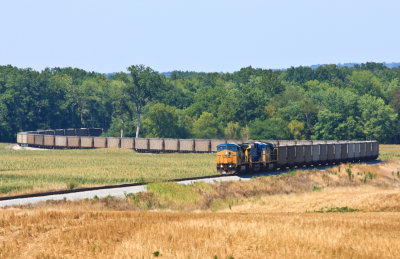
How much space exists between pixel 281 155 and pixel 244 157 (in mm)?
7658

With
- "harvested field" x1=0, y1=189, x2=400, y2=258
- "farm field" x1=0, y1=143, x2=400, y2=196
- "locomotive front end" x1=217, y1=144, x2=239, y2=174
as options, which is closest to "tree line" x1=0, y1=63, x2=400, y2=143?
"farm field" x1=0, y1=143, x2=400, y2=196

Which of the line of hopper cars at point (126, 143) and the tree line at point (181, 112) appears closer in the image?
the line of hopper cars at point (126, 143)

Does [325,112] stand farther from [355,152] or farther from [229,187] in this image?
[229,187]

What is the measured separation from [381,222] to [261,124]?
110 m

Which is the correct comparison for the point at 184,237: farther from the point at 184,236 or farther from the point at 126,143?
the point at 126,143

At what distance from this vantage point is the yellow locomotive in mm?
58469

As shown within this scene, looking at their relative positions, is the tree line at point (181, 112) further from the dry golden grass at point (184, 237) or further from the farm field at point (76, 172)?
the dry golden grass at point (184, 237)

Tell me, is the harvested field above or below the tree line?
below

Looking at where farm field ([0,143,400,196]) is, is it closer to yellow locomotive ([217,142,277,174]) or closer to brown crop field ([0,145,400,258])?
yellow locomotive ([217,142,277,174])

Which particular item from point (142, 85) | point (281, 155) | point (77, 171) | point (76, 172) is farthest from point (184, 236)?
point (142, 85)

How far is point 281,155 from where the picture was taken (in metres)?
66.1

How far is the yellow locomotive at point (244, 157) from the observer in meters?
58.5

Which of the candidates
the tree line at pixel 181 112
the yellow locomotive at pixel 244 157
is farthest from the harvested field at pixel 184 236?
the tree line at pixel 181 112

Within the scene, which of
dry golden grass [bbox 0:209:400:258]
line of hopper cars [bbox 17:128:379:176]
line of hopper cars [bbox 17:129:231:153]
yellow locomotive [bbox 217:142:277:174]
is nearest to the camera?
dry golden grass [bbox 0:209:400:258]
